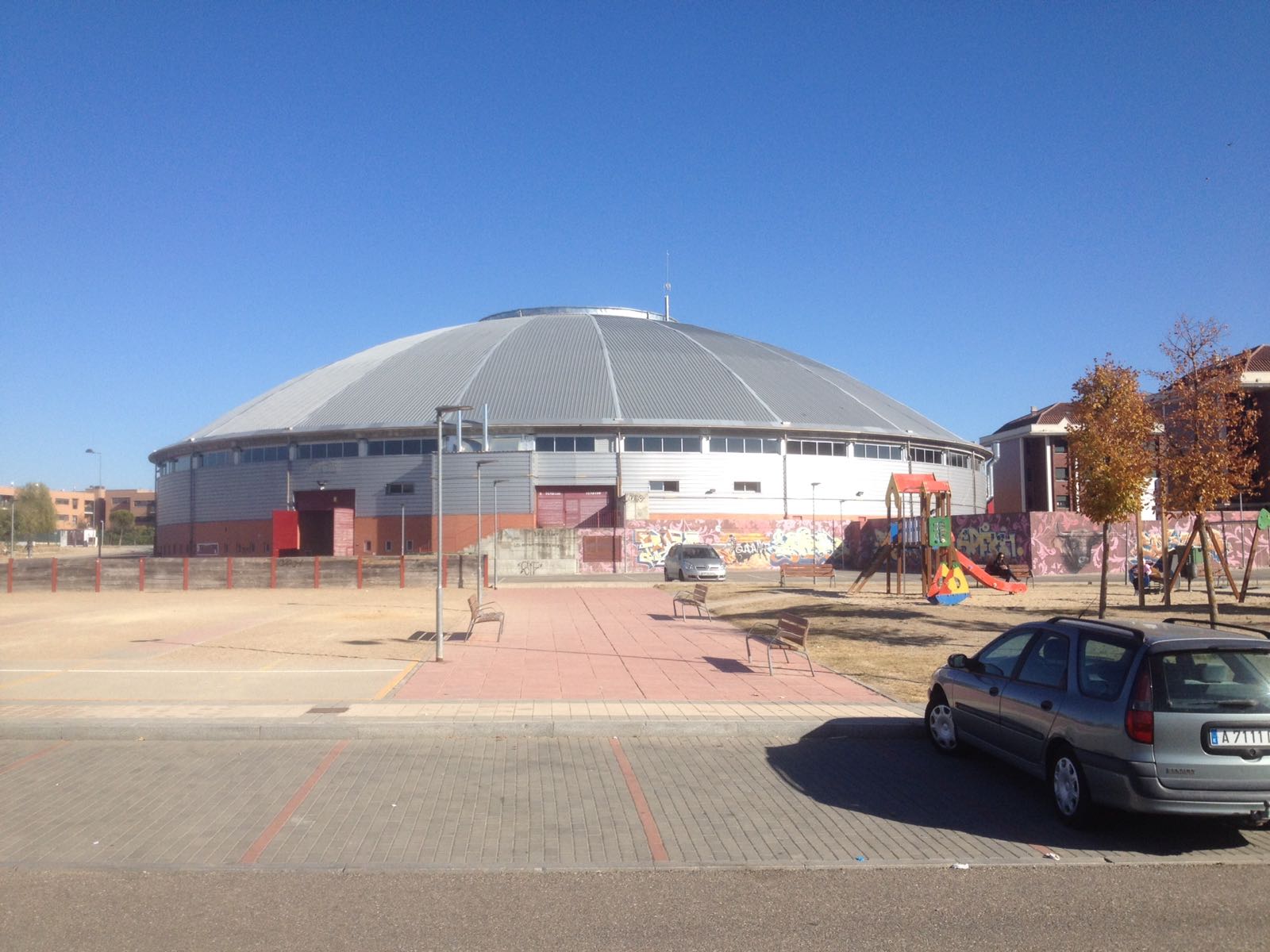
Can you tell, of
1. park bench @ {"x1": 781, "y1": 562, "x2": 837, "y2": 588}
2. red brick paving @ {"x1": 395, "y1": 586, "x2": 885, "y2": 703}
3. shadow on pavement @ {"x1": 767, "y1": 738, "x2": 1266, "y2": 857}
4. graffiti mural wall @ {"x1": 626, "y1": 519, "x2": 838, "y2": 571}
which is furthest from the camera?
graffiti mural wall @ {"x1": 626, "y1": 519, "x2": 838, "y2": 571}

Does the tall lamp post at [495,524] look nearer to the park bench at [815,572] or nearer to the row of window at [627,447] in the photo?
the row of window at [627,447]

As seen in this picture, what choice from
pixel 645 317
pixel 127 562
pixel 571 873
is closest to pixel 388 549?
pixel 127 562

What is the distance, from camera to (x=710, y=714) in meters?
11.2

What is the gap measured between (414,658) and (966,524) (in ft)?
129

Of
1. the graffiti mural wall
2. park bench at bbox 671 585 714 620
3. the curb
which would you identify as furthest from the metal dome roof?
the curb

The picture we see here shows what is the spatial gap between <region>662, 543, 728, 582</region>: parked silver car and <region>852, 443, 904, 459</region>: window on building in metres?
24.6

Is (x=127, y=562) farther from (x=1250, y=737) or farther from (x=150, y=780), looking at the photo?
(x=1250, y=737)

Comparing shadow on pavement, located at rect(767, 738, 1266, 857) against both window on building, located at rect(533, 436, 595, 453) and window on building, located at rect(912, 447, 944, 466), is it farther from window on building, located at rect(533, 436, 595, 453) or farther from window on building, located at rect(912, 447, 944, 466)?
window on building, located at rect(912, 447, 944, 466)

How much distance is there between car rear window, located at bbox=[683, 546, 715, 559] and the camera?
43000 mm

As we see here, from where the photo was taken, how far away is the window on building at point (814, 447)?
6238 centimetres

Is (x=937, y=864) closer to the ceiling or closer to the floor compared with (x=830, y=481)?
closer to the floor

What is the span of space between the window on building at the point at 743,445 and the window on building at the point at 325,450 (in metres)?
22.7

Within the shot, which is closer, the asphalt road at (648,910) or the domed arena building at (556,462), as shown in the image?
the asphalt road at (648,910)

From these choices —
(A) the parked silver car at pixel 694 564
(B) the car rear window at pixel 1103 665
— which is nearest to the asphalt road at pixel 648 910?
(B) the car rear window at pixel 1103 665
